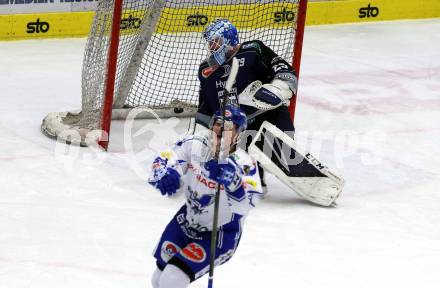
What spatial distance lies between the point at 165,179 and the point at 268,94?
2291 millimetres

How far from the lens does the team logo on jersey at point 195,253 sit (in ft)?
14.3

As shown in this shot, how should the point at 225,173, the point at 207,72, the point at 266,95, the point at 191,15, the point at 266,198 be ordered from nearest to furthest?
the point at 225,173
the point at 207,72
the point at 266,95
the point at 266,198
the point at 191,15

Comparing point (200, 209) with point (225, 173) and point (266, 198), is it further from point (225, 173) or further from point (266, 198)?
point (266, 198)

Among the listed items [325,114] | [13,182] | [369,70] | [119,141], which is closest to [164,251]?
[13,182]

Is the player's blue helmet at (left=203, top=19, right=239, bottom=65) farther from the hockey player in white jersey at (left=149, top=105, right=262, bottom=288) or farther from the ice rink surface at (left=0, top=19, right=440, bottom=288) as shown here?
the hockey player in white jersey at (left=149, top=105, right=262, bottom=288)

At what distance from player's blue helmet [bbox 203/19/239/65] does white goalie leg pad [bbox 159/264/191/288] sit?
160cm

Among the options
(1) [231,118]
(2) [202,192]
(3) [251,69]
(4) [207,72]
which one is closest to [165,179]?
(2) [202,192]

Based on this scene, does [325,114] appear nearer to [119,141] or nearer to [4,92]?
[119,141]

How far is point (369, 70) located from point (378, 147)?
8.08 feet

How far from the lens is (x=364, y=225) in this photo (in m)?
6.25

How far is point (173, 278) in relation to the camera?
4.32 metres

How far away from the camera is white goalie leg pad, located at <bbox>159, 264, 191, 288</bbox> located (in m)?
4.32

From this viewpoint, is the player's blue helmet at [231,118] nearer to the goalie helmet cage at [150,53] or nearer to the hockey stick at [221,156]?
the hockey stick at [221,156]

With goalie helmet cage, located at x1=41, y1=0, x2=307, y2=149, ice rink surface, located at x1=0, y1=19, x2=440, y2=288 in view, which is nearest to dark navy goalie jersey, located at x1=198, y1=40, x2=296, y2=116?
ice rink surface, located at x1=0, y1=19, x2=440, y2=288
